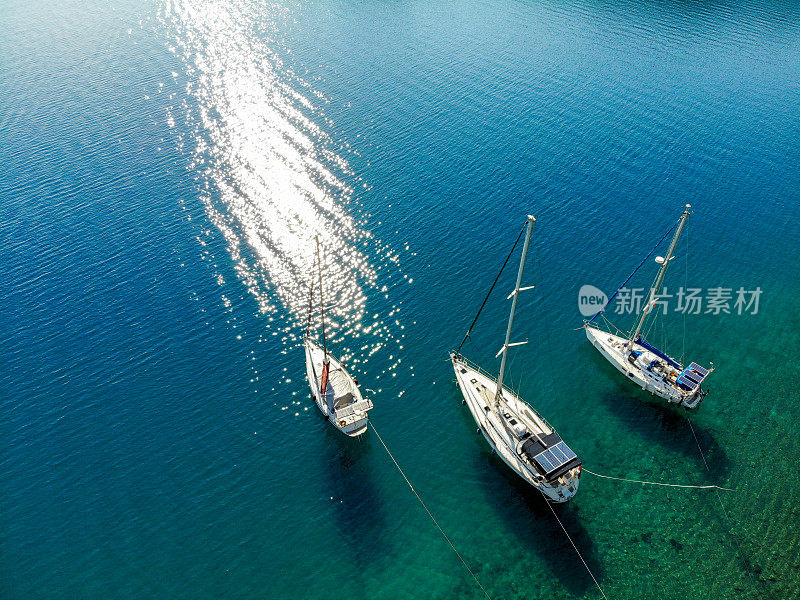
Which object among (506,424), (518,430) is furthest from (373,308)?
(518,430)

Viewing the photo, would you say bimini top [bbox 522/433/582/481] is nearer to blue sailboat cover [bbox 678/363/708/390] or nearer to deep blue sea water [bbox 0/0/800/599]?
deep blue sea water [bbox 0/0/800/599]

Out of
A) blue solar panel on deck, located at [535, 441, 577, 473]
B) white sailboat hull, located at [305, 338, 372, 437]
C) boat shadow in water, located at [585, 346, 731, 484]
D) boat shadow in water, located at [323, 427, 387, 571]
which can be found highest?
white sailboat hull, located at [305, 338, 372, 437]

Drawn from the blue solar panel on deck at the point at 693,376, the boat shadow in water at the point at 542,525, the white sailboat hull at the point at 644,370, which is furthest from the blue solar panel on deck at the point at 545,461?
the blue solar panel on deck at the point at 693,376

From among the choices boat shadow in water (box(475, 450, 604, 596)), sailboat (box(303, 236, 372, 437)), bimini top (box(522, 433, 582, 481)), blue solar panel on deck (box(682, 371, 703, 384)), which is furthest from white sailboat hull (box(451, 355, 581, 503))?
blue solar panel on deck (box(682, 371, 703, 384))

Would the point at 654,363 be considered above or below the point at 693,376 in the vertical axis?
above

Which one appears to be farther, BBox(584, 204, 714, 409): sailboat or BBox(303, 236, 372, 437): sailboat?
BBox(584, 204, 714, 409): sailboat

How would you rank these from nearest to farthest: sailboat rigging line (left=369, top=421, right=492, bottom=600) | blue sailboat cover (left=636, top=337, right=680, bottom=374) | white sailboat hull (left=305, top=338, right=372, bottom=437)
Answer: sailboat rigging line (left=369, top=421, right=492, bottom=600), white sailboat hull (left=305, top=338, right=372, bottom=437), blue sailboat cover (left=636, top=337, right=680, bottom=374)

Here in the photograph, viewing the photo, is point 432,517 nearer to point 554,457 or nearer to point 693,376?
point 554,457
